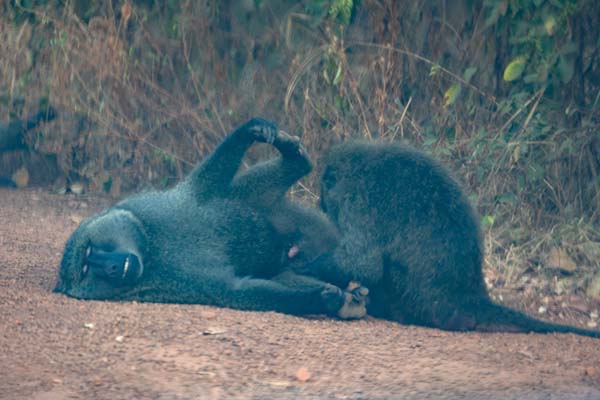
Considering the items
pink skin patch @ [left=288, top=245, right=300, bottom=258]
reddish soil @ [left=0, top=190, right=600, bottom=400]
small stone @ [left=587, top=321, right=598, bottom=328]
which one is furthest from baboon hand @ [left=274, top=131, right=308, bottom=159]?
small stone @ [left=587, top=321, right=598, bottom=328]

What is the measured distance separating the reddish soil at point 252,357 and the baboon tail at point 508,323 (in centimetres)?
6

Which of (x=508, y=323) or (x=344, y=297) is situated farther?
(x=344, y=297)

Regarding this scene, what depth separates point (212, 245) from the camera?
438 centimetres

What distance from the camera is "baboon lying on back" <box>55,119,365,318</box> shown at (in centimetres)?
415

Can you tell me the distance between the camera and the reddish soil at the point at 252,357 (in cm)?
299

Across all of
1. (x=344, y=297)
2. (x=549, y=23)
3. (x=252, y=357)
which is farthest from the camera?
(x=549, y=23)

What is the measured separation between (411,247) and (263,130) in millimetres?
952

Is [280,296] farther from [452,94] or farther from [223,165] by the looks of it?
[452,94]

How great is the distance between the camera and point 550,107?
553cm

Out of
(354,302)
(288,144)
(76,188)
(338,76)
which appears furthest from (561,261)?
(76,188)

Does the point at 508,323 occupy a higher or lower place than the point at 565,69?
lower

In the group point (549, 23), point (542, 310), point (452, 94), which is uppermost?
point (549, 23)

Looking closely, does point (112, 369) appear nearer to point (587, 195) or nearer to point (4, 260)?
point (4, 260)

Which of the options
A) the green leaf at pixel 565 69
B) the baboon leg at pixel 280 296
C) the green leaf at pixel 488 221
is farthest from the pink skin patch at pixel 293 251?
the green leaf at pixel 565 69
